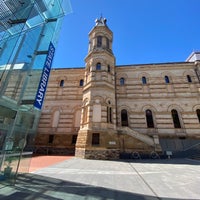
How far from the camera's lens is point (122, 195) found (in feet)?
12.9

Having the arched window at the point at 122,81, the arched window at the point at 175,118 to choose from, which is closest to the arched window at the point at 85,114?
the arched window at the point at 122,81

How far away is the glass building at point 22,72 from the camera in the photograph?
15.6ft

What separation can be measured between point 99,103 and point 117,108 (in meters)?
3.97

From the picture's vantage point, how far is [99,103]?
15.0 meters

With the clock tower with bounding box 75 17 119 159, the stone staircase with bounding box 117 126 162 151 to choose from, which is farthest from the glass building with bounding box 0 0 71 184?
the stone staircase with bounding box 117 126 162 151

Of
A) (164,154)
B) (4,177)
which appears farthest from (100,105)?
(4,177)

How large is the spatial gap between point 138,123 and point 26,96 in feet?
47.9

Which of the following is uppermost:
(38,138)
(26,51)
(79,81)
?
(79,81)

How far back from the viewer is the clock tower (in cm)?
1299

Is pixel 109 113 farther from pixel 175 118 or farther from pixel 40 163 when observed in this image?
pixel 175 118

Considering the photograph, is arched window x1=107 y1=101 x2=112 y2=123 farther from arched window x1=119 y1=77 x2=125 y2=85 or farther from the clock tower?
arched window x1=119 y1=77 x2=125 y2=85

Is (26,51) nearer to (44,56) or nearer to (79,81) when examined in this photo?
(44,56)

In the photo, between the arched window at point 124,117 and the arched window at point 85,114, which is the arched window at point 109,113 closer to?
the arched window at point 85,114

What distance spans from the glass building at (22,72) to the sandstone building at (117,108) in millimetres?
8481
